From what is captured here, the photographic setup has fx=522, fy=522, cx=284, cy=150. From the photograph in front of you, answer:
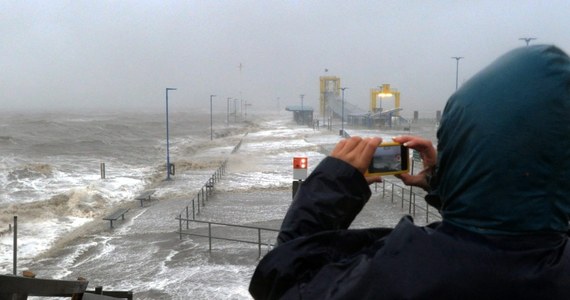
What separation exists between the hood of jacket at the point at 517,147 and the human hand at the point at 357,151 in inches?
10.9

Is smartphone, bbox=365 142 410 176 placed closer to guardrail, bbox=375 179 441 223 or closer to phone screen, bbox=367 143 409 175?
phone screen, bbox=367 143 409 175

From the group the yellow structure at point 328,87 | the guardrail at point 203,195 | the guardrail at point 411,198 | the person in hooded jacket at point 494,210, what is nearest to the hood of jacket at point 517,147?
the person in hooded jacket at point 494,210

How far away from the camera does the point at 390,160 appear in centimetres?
169

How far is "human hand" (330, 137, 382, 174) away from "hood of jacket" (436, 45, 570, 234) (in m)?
0.28

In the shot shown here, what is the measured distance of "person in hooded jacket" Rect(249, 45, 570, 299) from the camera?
38.3 inches

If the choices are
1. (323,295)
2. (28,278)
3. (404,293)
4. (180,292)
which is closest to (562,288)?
(404,293)

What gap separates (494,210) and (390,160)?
0.69m

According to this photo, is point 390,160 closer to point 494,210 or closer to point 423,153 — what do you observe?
point 423,153

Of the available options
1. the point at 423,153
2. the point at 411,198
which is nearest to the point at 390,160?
the point at 423,153

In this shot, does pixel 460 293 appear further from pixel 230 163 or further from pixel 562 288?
pixel 230 163

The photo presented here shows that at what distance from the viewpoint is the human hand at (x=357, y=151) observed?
49.8 inches

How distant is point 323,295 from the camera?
1045 mm

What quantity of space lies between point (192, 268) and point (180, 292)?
1.37 m

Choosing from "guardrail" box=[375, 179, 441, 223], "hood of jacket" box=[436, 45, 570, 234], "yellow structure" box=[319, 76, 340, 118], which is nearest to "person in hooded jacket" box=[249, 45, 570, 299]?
"hood of jacket" box=[436, 45, 570, 234]
